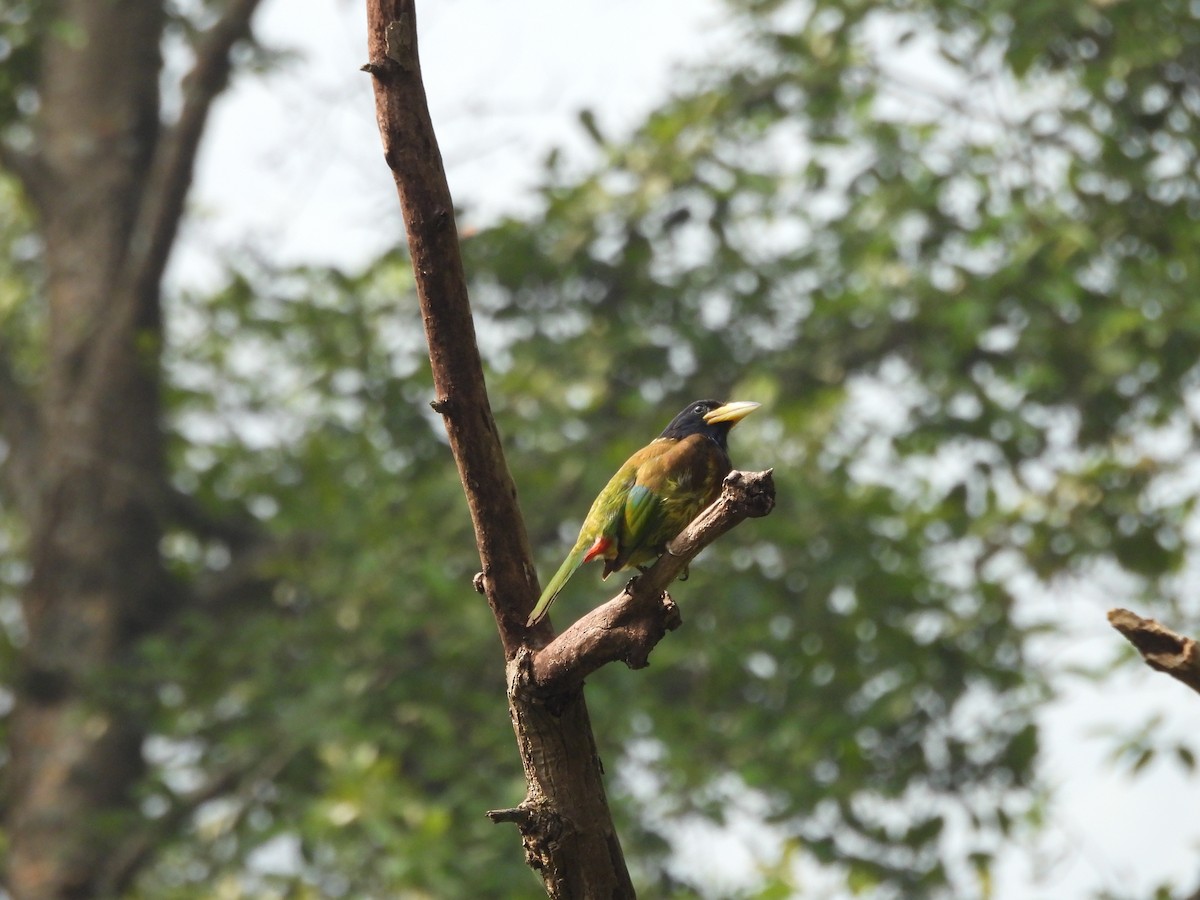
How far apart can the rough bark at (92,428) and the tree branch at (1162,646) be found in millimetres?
6169

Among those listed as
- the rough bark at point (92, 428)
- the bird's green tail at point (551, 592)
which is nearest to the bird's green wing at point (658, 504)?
the bird's green tail at point (551, 592)

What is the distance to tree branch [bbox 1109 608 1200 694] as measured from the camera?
2562 mm

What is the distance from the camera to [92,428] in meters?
9.66

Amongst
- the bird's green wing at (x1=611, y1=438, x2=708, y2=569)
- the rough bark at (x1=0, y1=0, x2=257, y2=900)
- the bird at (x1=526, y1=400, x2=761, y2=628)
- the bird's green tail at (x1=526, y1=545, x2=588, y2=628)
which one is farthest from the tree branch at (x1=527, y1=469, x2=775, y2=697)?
the rough bark at (x1=0, y1=0, x2=257, y2=900)

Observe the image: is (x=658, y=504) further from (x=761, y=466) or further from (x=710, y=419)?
(x=761, y=466)

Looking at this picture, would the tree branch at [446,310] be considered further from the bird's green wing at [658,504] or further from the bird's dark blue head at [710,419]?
the bird's dark blue head at [710,419]

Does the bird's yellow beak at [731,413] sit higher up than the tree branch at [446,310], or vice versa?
the bird's yellow beak at [731,413]

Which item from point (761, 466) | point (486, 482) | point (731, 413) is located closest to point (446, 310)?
point (486, 482)

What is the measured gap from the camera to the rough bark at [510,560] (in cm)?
261

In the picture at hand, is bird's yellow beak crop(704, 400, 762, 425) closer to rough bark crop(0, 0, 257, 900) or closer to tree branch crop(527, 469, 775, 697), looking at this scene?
tree branch crop(527, 469, 775, 697)

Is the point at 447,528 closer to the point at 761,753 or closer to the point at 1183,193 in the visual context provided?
the point at 761,753

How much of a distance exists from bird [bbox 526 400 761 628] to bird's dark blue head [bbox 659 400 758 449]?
291mm

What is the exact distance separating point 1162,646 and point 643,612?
2.86ft

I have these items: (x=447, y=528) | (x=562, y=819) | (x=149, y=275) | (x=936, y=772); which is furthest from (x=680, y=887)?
(x=149, y=275)
